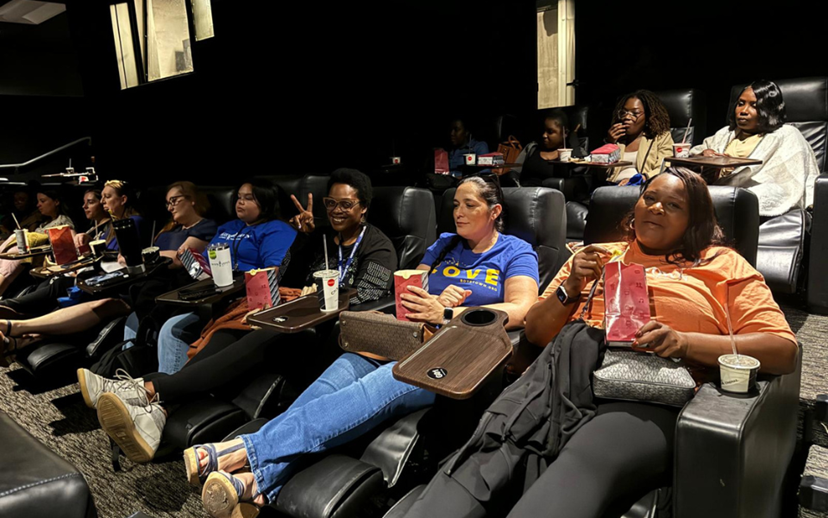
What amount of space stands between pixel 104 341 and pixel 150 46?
121 inches

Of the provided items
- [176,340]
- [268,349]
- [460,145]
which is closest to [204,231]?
[176,340]

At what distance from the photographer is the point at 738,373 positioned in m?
1.25

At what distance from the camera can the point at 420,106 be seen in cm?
617

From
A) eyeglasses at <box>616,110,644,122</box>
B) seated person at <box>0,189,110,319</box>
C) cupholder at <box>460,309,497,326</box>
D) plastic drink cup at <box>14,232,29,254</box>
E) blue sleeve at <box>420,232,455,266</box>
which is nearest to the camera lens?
cupholder at <box>460,309,497,326</box>

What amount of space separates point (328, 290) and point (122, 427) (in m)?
0.86

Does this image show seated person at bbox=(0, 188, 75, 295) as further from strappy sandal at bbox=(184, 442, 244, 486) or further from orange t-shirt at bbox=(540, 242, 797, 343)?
orange t-shirt at bbox=(540, 242, 797, 343)

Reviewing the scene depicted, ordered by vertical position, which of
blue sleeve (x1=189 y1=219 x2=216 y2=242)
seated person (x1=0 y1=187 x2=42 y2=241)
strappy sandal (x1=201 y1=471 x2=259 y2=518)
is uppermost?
seated person (x1=0 y1=187 x2=42 y2=241)

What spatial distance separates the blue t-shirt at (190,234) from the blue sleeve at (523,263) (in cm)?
202

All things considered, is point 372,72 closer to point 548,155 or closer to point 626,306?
point 548,155

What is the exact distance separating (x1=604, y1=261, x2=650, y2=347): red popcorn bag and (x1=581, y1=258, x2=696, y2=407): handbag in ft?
0.15

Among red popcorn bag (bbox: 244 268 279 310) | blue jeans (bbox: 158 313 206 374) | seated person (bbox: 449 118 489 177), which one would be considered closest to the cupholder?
red popcorn bag (bbox: 244 268 279 310)

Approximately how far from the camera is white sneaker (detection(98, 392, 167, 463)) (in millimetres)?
1829

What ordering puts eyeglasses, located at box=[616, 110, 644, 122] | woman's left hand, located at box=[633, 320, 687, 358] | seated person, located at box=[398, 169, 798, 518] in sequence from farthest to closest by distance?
eyeglasses, located at box=[616, 110, 644, 122] < woman's left hand, located at box=[633, 320, 687, 358] < seated person, located at box=[398, 169, 798, 518]

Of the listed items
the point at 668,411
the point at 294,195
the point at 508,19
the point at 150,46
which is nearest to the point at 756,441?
the point at 668,411
